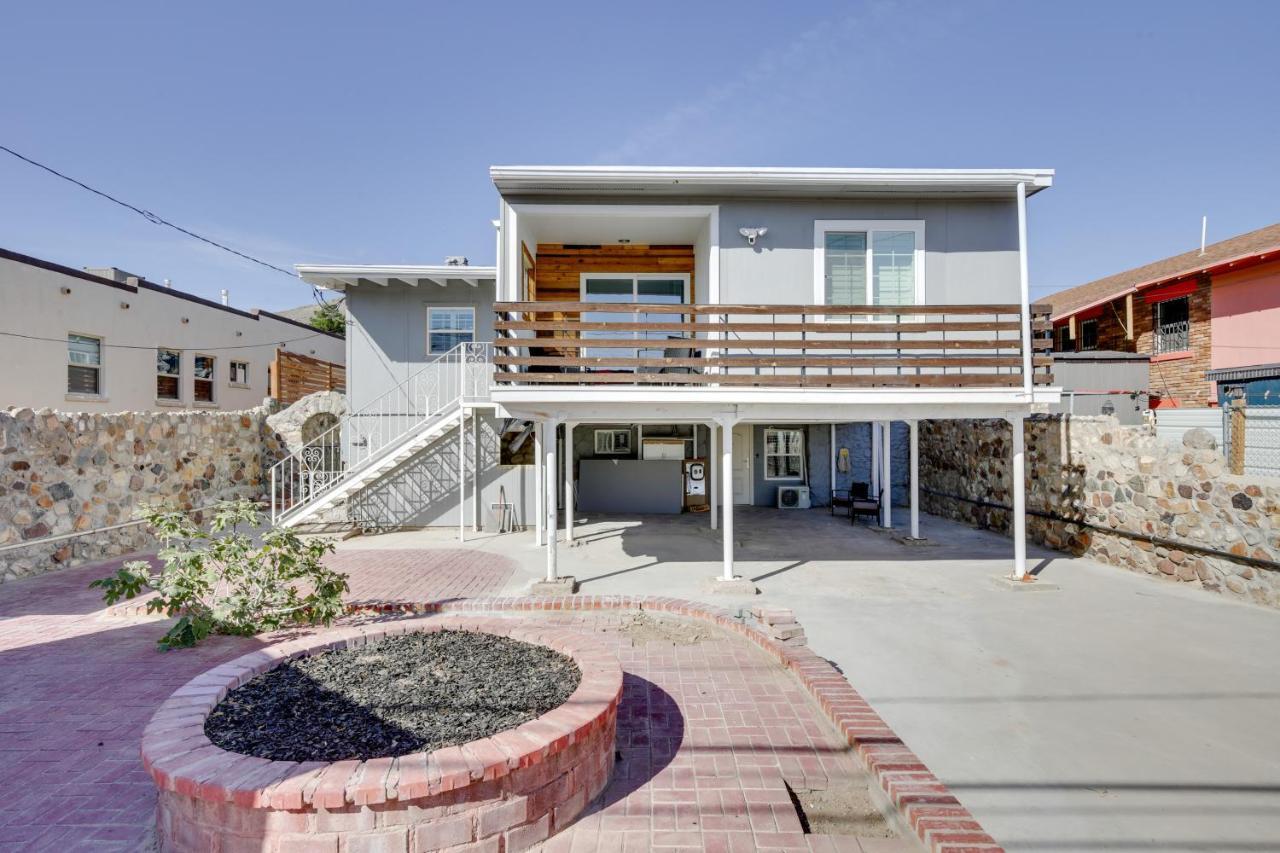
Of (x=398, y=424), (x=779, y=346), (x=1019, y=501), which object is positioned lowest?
(x=1019, y=501)

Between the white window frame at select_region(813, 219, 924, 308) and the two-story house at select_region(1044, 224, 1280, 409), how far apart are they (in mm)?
7045

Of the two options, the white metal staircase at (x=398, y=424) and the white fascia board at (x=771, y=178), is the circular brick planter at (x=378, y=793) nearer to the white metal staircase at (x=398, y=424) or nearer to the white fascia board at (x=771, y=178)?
the white fascia board at (x=771, y=178)

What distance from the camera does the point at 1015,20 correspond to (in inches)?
355

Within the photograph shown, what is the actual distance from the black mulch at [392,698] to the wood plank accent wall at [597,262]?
299 inches

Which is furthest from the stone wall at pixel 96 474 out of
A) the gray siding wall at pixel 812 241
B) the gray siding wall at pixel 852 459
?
the gray siding wall at pixel 852 459

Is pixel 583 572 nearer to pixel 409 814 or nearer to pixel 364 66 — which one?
pixel 409 814

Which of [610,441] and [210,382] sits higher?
[210,382]

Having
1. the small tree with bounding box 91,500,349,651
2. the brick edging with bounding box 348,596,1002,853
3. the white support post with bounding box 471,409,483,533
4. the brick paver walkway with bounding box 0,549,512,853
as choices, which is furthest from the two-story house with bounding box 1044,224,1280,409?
the brick paver walkway with bounding box 0,549,512,853

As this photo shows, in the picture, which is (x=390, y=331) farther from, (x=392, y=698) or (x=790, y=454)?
(x=392, y=698)

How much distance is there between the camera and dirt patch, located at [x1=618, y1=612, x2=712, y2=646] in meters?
5.21

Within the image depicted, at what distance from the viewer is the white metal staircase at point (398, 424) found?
34.3ft

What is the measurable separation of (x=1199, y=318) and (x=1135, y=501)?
1018 cm

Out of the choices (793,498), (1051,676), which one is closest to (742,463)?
(793,498)

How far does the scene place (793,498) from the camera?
13.4m
